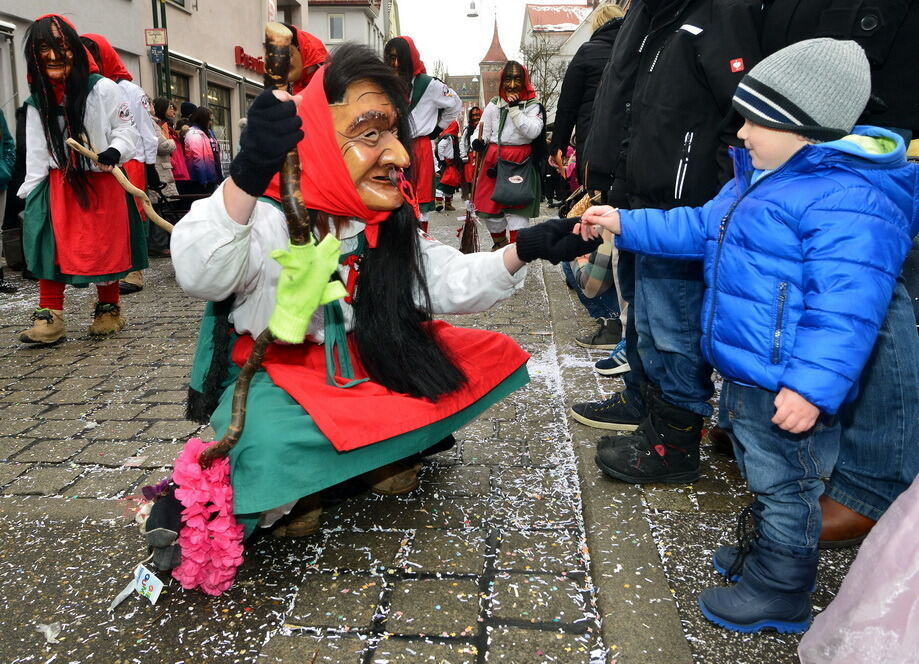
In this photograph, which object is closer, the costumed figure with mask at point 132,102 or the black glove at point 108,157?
the black glove at point 108,157

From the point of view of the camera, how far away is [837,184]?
1.80 metres

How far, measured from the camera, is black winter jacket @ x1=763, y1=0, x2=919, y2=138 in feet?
6.92

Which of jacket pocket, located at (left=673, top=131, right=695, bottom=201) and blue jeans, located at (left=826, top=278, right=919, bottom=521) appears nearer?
blue jeans, located at (left=826, top=278, right=919, bottom=521)

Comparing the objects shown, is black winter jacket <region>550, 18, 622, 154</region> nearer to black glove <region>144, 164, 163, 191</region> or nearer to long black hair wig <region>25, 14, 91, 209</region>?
long black hair wig <region>25, 14, 91, 209</region>

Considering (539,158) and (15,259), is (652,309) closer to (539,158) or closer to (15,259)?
(539,158)

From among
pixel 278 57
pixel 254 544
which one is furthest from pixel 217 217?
pixel 254 544

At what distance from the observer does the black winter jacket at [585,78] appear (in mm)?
4637

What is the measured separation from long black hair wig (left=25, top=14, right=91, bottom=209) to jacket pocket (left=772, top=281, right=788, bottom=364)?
14.5ft

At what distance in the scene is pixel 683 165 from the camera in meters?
2.50

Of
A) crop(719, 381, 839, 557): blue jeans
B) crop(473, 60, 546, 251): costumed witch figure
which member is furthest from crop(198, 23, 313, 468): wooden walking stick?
crop(473, 60, 546, 251): costumed witch figure

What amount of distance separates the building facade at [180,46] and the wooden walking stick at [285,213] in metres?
9.14

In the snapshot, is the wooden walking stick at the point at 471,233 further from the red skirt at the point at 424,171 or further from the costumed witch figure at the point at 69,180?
the costumed witch figure at the point at 69,180

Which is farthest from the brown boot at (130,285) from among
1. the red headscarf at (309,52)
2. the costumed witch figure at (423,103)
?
the red headscarf at (309,52)

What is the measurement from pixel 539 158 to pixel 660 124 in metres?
4.10
